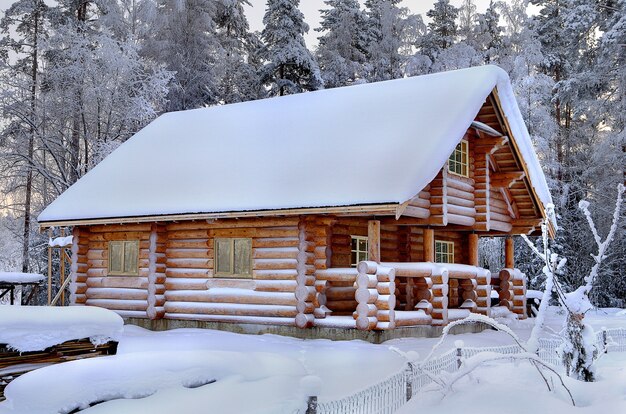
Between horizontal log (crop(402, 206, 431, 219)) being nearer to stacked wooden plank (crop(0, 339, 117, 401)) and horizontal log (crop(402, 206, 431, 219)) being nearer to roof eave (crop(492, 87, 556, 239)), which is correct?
roof eave (crop(492, 87, 556, 239))

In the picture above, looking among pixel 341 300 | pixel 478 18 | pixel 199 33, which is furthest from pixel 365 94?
pixel 478 18

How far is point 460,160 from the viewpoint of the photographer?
20.5 metres

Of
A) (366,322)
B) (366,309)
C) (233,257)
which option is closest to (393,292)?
(366,309)

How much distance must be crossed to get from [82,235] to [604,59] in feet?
84.4

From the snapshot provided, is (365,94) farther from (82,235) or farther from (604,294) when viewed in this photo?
(604,294)

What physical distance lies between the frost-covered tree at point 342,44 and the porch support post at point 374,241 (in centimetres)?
2703

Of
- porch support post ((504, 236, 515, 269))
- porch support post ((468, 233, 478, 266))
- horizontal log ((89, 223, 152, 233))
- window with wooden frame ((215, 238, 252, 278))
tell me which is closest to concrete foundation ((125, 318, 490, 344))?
window with wooden frame ((215, 238, 252, 278))

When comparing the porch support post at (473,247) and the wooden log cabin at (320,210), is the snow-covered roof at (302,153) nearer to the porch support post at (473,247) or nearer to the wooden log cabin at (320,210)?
the wooden log cabin at (320,210)

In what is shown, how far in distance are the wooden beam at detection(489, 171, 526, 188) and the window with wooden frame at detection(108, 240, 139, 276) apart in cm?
1109

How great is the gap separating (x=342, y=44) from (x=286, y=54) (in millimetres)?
8521

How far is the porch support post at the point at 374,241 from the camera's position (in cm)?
1661

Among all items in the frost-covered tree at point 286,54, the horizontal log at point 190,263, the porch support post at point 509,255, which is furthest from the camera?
the frost-covered tree at point 286,54

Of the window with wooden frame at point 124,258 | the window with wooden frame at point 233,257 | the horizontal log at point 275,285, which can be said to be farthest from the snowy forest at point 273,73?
the horizontal log at point 275,285

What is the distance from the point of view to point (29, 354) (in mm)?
9008
